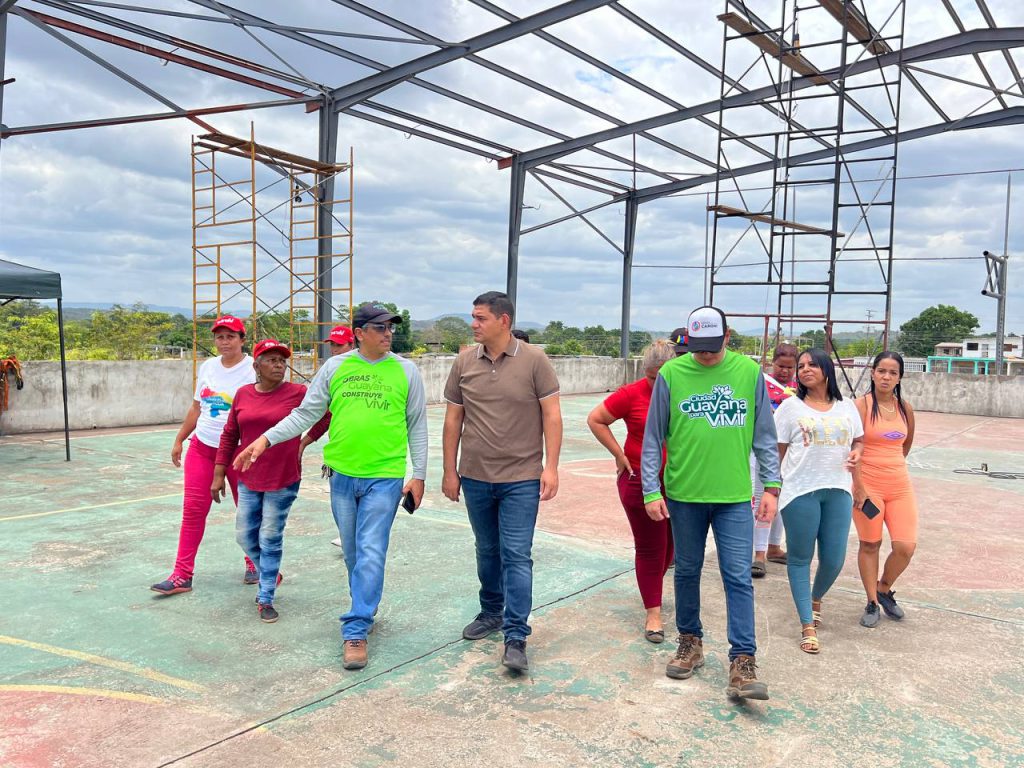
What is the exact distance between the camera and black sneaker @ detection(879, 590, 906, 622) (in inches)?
192

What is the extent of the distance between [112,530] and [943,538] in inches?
280

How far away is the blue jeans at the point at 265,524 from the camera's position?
15.3 feet

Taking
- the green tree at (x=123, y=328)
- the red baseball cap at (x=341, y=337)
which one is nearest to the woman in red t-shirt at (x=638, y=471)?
the red baseball cap at (x=341, y=337)

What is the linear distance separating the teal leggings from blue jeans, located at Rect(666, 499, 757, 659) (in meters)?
0.63

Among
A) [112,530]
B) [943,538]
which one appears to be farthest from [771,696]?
[112,530]

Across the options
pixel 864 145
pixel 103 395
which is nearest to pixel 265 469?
pixel 103 395

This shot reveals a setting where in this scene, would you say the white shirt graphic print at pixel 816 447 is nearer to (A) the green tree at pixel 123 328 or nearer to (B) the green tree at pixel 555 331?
(A) the green tree at pixel 123 328

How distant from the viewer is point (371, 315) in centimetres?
425

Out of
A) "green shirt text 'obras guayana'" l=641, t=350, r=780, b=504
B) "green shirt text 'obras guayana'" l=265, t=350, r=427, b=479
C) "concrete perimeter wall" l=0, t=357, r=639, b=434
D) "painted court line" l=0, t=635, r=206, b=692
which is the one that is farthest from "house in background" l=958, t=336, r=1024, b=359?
"painted court line" l=0, t=635, r=206, b=692

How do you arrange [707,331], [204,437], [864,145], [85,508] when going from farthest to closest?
[864,145], [85,508], [204,437], [707,331]

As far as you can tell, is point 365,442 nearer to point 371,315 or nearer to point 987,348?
point 371,315

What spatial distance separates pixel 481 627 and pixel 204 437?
211cm

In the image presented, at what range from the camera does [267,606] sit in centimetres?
470

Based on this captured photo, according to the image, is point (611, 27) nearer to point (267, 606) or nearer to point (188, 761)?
point (267, 606)
